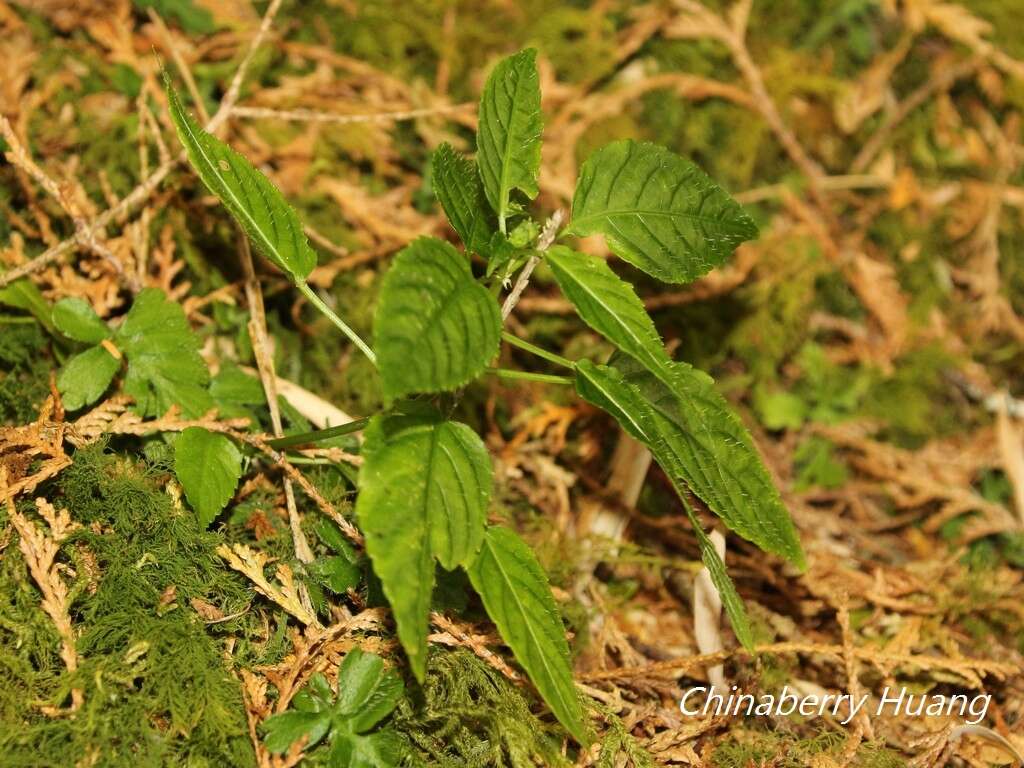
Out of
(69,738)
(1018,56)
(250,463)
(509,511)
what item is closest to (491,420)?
(509,511)

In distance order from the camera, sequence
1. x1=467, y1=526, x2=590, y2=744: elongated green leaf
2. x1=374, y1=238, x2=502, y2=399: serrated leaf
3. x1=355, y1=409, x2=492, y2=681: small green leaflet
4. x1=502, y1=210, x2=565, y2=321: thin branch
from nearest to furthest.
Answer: x1=374, y1=238, x2=502, y2=399: serrated leaf → x1=355, y1=409, x2=492, y2=681: small green leaflet → x1=467, y1=526, x2=590, y2=744: elongated green leaf → x1=502, y1=210, x2=565, y2=321: thin branch

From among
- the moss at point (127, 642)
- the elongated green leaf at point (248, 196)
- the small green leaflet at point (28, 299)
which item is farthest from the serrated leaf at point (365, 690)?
the small green leaflet at point (28, 299)

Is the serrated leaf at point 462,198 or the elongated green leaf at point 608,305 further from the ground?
the serrated leaf at point 462,198

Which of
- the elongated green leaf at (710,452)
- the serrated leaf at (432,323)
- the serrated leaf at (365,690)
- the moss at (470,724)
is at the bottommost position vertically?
the moss at (470,724)

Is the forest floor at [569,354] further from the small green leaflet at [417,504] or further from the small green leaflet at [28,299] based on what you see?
the small green leaflet at [417,504]

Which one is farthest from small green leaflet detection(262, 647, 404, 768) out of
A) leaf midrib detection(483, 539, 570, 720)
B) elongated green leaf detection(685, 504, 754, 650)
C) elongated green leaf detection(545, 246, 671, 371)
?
elongated green leaf detection(545, 246, 671, 371)

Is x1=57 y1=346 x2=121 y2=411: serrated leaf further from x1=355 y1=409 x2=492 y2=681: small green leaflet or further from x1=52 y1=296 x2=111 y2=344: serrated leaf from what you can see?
x1=355 y1=409 x2=492 y2=681: small green leaflet

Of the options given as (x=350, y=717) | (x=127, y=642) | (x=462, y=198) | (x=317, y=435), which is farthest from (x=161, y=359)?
(x=350, y=717)
